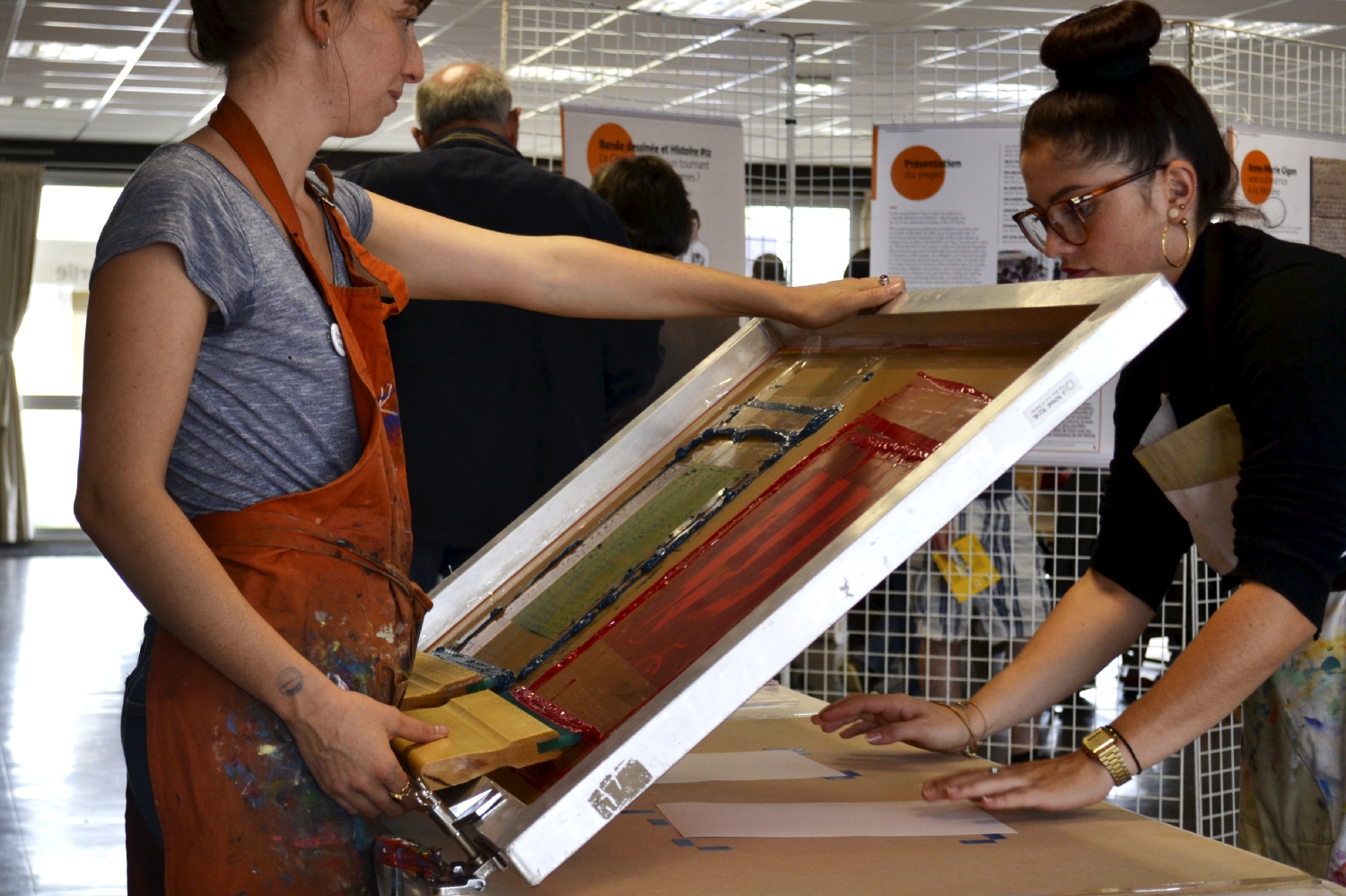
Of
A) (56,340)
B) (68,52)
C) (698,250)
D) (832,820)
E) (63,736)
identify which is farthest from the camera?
(56,340)

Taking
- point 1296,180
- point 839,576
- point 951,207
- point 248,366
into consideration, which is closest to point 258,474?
point 248,366

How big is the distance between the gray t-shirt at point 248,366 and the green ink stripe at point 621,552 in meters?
0.28

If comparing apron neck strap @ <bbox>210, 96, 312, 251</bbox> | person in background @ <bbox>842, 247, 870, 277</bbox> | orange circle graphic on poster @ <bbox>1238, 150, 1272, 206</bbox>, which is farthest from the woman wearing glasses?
person in background @ <bbox>842, 247, 870, 277</bbox>

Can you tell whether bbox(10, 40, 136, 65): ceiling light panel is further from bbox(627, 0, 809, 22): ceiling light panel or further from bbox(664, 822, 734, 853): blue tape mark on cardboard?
bbox(664, 822, 734, 853): blue tape mark on cardboard

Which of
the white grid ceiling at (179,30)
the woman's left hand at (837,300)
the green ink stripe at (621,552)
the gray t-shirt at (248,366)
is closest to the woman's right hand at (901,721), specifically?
the green ink stripe at (621,552)

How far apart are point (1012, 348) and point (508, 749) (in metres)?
0.51

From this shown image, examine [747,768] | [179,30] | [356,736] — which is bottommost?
[747,768]

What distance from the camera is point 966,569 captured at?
11.9 ft

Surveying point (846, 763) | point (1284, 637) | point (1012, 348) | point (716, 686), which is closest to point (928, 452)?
point (1012, 348)

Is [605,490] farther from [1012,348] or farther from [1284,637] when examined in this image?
[1284,637]

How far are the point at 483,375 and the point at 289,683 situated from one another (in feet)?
5.22

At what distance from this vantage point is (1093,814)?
3.91 ft

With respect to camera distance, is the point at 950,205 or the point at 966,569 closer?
the point at 950,205

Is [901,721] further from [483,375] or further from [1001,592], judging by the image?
[1001,592]
